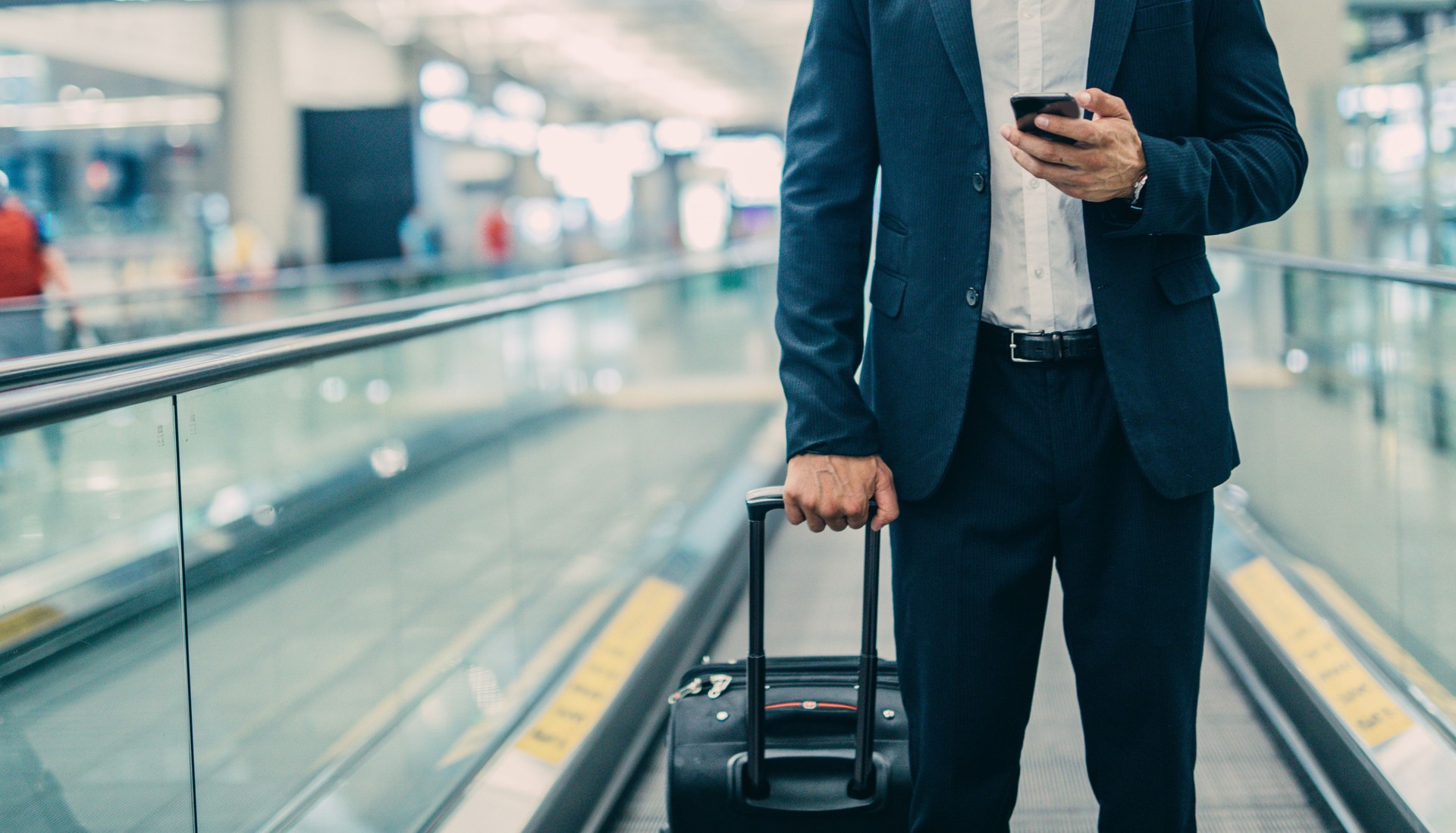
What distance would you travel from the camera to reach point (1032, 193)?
1.43m

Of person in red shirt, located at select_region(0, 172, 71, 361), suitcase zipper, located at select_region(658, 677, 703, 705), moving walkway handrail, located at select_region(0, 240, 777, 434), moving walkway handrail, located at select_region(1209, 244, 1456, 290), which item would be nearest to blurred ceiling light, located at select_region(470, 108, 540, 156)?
person in red shirt, located at select_region(0, 172, 71, 361)

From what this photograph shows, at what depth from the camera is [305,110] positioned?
618 inches

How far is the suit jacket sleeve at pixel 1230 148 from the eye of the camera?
51.0 inches

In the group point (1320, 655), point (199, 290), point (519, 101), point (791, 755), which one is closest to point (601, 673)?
point (791, 755)

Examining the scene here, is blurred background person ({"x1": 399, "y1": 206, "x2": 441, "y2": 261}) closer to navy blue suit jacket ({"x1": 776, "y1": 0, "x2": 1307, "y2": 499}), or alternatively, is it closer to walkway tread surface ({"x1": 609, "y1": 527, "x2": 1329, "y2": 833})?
walkway tread surface ({"x1": 609, "y1": 527, "x2": 1329, "y2": 833})

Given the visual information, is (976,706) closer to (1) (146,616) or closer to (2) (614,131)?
(1) (146,616)

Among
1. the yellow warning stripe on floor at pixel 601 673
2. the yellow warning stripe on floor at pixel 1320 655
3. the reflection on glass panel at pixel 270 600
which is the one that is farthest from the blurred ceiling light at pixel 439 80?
the yellow warning stripe on floor at pixel 1320 655

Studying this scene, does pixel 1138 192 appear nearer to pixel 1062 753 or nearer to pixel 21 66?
pixel 1062 753

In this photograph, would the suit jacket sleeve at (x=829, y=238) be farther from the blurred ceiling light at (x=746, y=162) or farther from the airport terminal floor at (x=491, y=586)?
the blurred ceiling light at (x=746, y=162)

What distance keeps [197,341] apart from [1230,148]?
7.05 feet

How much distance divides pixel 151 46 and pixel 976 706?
17.3 metres

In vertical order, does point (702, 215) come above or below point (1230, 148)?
A: above

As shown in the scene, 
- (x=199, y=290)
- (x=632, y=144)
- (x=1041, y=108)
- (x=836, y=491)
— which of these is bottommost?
(x=836, y=491)

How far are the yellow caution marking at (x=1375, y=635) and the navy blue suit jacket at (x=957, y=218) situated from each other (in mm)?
1639
